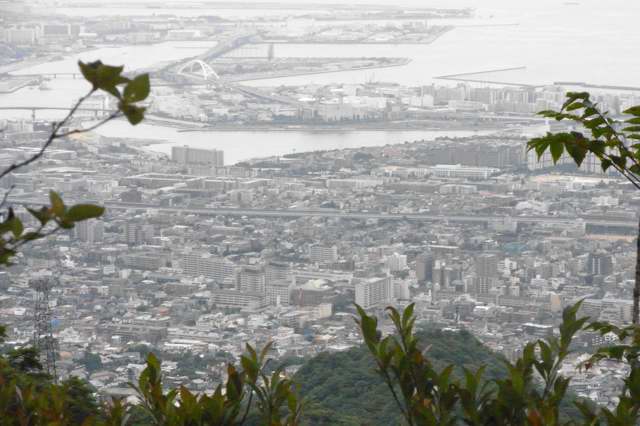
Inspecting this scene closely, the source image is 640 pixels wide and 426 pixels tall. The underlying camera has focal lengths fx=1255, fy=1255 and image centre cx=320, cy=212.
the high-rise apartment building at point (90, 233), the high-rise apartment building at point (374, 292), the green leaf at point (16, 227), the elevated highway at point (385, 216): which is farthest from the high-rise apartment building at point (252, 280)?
the green leaf at point (16, 227)

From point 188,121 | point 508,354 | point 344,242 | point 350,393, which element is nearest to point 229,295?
point 344,242

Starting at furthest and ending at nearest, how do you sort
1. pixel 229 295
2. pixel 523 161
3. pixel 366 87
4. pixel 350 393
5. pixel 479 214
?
pixel 366 87 < pixel 523 161 < pixel 479 214 < pixel 229 295 < pixel 350 393

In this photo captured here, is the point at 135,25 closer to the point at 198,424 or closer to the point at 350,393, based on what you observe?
the point at 350,393

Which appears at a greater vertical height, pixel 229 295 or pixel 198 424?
pixel 198 424

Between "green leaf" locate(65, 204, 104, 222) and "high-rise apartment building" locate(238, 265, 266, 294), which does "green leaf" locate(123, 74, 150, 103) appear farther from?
"high-rise apartment building" locate(238, 265, 266, 294)

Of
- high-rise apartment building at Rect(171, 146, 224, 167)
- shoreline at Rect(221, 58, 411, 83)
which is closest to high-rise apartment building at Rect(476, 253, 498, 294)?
high-rise apartment building at Rect(171, 146, 224, 167)

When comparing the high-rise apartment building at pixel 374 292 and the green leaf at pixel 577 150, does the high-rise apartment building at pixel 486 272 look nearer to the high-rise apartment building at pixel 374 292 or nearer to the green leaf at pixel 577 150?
Answer: the high-rise apartment building at pixel 374 292
